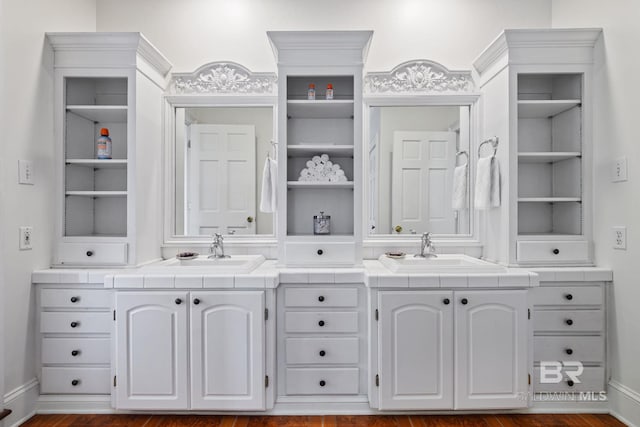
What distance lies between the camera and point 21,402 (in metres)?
2.10

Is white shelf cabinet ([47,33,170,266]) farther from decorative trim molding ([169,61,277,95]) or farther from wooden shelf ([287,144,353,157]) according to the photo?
wooden shelf ([287,144,353,157])

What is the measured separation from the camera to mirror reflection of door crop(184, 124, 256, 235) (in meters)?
2.68

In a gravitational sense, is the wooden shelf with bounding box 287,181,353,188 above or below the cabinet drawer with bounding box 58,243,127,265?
above

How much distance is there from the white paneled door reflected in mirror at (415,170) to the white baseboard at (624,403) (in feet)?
3.90

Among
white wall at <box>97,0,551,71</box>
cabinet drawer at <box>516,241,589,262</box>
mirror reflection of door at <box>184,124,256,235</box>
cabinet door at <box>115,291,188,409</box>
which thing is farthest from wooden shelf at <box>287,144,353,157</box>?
cabinet drawer at <box>516,241,589,262</box>

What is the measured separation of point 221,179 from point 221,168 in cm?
8

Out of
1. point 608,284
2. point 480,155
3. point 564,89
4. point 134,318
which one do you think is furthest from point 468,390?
point 564,89

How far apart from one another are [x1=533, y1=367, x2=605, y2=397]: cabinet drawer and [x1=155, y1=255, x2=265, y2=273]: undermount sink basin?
5.77 ft

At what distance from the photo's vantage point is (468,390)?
2051mm

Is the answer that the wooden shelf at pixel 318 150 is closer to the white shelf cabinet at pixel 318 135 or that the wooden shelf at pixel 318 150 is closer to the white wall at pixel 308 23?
the white shelf cabinet at pixel 318 135

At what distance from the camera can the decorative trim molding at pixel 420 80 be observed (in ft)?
8.82

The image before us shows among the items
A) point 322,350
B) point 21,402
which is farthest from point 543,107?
point 21,402

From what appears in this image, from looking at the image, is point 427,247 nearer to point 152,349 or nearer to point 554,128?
point 554,128

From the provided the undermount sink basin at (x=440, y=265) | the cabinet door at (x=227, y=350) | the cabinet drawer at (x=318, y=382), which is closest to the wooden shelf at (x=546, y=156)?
the undermount sink basin at (x=440, y=265)
